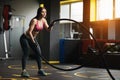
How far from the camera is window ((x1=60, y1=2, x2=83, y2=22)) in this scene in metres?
14.9

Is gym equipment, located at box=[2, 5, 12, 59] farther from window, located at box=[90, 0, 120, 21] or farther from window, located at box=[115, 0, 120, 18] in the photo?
window, located at box=[115, 0, 120, 18]

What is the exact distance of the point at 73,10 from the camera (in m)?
15.5

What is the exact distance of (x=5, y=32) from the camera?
12.4 meters

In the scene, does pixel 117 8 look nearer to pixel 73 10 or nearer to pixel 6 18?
pixel 73 10

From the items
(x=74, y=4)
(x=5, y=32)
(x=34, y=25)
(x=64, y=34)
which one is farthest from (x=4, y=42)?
(x=34, y=25)

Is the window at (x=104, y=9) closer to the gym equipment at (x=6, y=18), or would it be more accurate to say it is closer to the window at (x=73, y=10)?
the window at (x=73, y=10)

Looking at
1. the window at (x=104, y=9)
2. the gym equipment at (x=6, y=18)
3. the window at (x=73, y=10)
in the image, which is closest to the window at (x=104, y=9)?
the window at (x=104, y=9)

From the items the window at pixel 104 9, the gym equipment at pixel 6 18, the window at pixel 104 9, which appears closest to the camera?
the gym equipment at pixel 6 18

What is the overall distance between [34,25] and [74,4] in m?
9.72

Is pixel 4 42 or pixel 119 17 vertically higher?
pixel 119 17

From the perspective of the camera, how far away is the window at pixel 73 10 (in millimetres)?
14938

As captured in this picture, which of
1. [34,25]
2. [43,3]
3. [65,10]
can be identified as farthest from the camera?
[65,10]

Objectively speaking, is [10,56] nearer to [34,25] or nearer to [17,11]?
[17,11]

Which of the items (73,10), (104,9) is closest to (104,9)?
(104,9)
